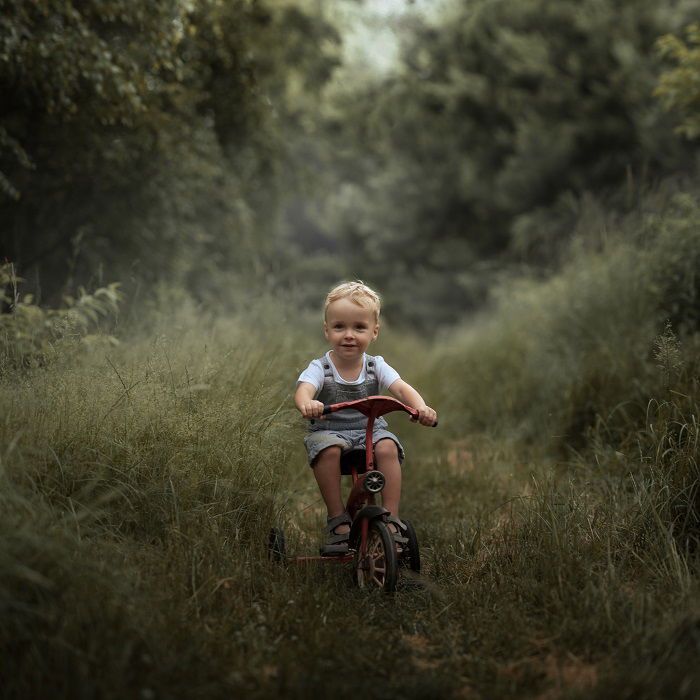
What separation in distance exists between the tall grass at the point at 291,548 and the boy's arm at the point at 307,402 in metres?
0.42

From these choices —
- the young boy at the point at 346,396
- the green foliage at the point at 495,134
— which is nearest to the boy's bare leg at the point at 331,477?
the young boy at the point at 346,396

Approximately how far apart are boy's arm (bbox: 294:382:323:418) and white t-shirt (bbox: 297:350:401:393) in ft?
0.18

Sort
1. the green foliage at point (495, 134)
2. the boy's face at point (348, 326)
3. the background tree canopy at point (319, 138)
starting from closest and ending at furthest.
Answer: the boy's face at point (348, 326)
the background tree canopy at point (319, 138)
the green foliage at point (495, 134)

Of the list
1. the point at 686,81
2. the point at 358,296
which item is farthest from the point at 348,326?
the point at 686,81

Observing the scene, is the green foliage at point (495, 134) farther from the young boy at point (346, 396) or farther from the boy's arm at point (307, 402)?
the boy's arm at point (307, 402)

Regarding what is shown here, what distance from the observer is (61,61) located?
5.79 m

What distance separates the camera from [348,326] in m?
4.18

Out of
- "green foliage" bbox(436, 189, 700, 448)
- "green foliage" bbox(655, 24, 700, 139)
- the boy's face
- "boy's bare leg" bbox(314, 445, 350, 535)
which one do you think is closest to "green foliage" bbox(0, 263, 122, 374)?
the boy's face

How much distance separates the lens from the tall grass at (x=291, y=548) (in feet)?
8.68

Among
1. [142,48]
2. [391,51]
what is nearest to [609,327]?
[142,48]

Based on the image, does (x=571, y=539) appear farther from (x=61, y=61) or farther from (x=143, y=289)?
(x=143, y=289)

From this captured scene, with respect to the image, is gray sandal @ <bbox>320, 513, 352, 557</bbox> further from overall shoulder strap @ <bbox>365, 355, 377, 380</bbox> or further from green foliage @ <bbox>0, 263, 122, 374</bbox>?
green foliage @ <bbox>0, 263, 122, 374</bbox>

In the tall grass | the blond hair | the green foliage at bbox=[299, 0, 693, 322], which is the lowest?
the tall grass

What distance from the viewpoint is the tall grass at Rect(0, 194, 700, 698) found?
2.65 meters
